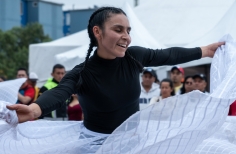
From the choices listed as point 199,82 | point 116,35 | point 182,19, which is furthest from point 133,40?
point 116,35

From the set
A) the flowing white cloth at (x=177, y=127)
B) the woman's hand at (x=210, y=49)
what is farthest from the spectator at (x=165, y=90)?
the flowing white cloth at (x=177, y=127)

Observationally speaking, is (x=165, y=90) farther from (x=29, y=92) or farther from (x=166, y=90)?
(x=29, y=92)

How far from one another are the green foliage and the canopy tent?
15638 mm

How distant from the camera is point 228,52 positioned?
11.4 feet

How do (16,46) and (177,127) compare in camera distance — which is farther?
(16,46)

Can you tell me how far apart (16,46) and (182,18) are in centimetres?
2107

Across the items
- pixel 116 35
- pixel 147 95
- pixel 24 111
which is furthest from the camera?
pixel 147 95

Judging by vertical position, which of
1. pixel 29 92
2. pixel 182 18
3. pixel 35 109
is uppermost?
pixel 182 18

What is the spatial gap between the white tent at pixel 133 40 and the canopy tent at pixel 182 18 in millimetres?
749

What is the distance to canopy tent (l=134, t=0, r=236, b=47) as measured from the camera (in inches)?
380

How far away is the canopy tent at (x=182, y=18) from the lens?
9.66 meters

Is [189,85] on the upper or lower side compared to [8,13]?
upper

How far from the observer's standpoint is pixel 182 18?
10.4 meters

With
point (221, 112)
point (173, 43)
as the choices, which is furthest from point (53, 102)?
point (173, 43)
